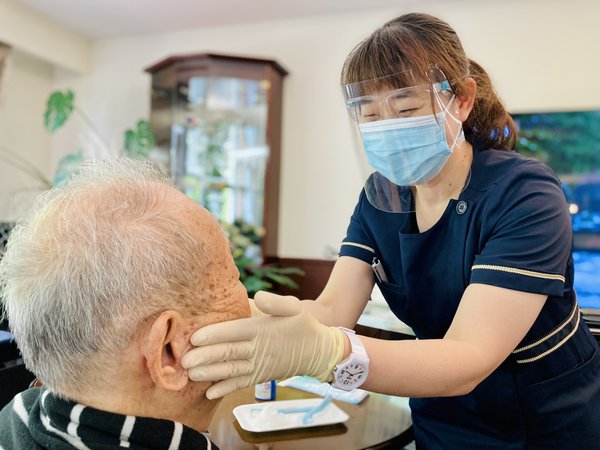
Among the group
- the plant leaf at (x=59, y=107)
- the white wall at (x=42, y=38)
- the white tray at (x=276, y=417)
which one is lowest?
the white tray at (x=276, y=417)

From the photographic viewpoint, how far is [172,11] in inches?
163

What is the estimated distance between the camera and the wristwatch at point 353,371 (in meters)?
0.86

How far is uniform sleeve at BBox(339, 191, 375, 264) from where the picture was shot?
1.34 m

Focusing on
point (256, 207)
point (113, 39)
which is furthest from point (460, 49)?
point (113, 39)

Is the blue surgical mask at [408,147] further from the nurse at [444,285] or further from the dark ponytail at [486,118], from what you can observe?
the dark ponytail at [486,118]

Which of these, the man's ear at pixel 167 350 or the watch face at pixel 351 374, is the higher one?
the man's ear at pixel 167 350

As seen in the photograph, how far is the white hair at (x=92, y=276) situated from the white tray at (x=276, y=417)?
2.01ft

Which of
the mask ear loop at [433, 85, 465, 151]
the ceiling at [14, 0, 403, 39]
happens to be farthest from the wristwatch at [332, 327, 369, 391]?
the ceiling at [14, 0, 403, 39]

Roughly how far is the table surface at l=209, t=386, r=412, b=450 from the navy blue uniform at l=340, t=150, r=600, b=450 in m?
0.15

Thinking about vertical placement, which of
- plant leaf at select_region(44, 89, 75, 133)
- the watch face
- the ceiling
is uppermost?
the ceiling

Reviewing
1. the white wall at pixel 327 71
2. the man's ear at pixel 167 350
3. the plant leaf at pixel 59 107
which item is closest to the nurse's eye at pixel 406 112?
the man's ear at pixel 167 350

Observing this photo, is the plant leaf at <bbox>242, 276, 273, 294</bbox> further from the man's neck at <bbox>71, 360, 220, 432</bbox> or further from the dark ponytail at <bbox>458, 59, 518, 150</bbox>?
the man's neck at <bbox>71, 360, 220, 432</bbox>

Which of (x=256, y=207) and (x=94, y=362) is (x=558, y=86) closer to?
(x=256, y=207)

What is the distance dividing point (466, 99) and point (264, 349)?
0.75 meters
